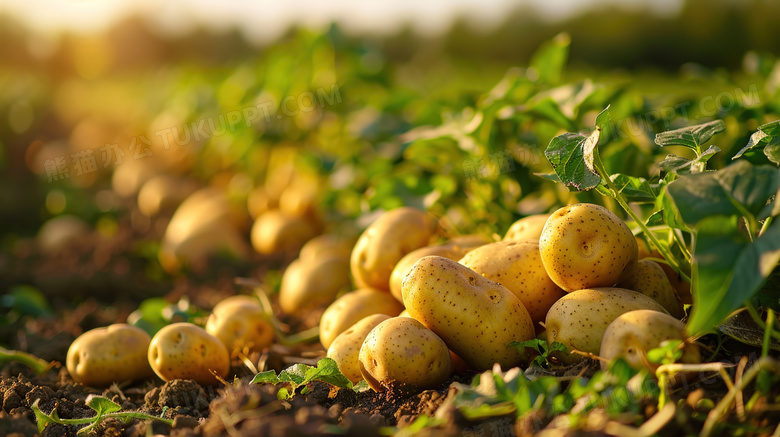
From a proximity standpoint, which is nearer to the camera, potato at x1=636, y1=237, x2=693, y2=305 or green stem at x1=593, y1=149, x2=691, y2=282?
green stem at x1=593, y1=149, x2=691, y2=282

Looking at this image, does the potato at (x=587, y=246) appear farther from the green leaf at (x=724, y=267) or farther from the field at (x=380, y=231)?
the green leaf at (x=724, y=267)

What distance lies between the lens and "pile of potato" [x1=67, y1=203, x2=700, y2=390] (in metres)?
1.63

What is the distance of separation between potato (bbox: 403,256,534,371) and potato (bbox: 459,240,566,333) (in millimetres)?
99

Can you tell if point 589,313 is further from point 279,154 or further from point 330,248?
point 279,154

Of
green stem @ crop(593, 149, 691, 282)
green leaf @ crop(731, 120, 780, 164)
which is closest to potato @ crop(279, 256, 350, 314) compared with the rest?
green stem @ crop(593, 149, 691, 282)

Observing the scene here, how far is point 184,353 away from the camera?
2.06 metres

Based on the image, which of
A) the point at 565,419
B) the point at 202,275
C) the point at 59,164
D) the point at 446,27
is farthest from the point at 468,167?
the point at 446,27

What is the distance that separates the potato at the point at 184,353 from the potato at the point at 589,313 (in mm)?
1151

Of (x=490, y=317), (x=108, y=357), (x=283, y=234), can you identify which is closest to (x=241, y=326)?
(x=108, y=357)

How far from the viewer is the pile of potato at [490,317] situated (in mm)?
1629

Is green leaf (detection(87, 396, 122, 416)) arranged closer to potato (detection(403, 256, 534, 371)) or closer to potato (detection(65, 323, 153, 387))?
potato (detection(65, 323, 153, 387))

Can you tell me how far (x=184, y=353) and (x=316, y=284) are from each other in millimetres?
1097

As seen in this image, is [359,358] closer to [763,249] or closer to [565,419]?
[565,419]

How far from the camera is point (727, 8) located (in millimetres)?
18797
